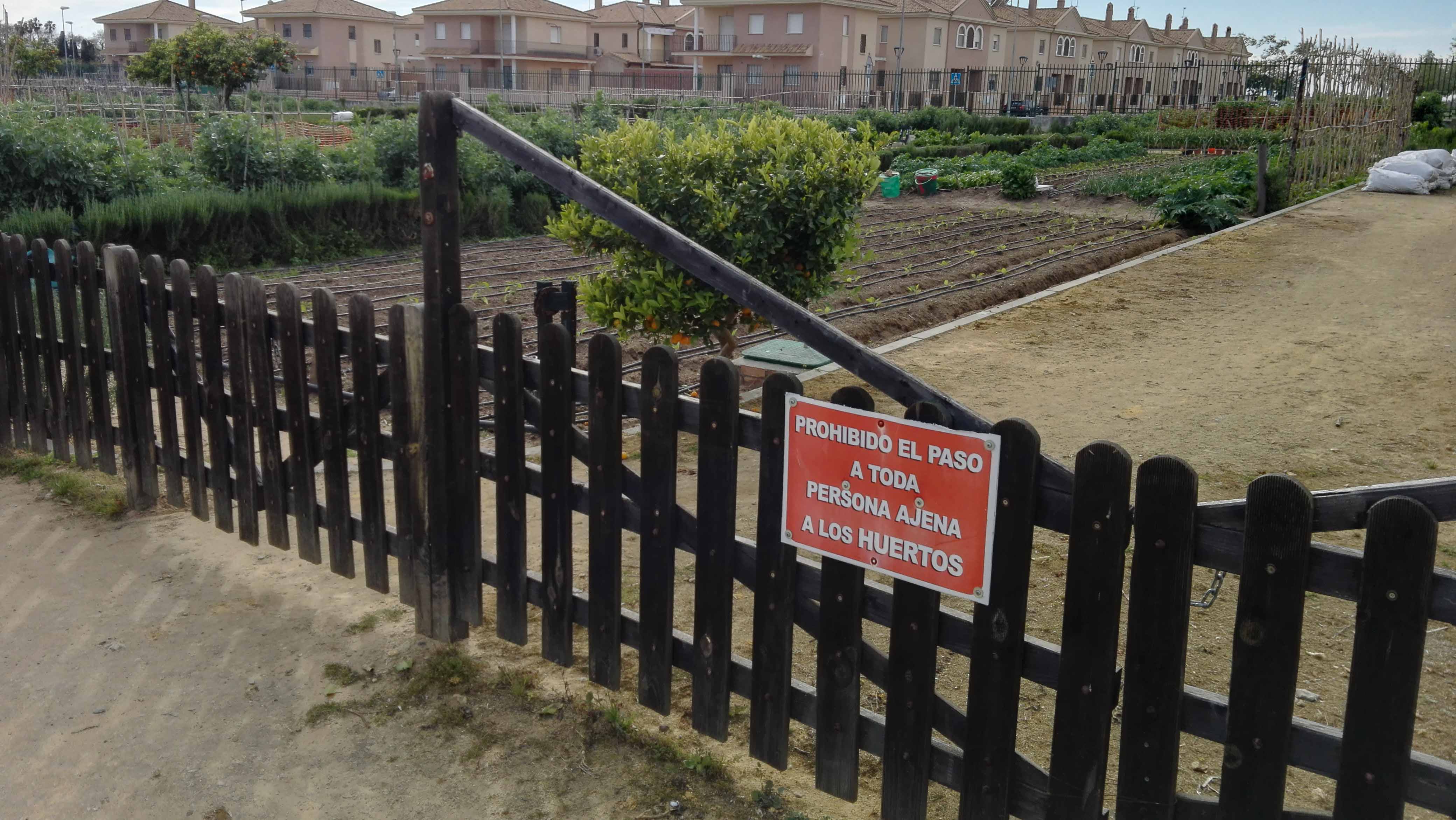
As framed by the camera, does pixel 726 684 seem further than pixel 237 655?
No

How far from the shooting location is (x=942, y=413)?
288 centimetres

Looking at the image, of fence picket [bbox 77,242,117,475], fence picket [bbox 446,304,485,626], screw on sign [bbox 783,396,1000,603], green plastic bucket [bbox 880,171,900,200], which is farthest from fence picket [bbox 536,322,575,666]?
green plastic bucket [bbox 880,171,900,200]

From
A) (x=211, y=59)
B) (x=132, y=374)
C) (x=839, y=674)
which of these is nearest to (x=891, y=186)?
(x=132, y=374)

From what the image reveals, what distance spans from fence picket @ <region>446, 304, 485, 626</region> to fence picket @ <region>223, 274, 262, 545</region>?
1134 millimetres

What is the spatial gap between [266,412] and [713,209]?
3.14 m

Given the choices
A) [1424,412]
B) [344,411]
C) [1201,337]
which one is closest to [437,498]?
[344,411]

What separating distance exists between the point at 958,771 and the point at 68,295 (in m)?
4.84

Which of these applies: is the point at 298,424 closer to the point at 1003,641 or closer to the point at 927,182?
the point at 1003,641

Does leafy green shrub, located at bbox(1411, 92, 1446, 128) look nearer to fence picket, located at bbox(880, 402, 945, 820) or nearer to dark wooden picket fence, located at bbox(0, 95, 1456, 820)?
dark wooden picket fence, located at bbox(0, 95, 1456, 820)

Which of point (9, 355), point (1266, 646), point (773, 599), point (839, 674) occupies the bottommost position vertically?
point (839, 674)

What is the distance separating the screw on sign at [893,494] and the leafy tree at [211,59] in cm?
5052

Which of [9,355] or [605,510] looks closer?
[605,510]

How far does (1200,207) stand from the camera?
17688mm

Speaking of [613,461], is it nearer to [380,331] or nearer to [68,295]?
[68,295]
